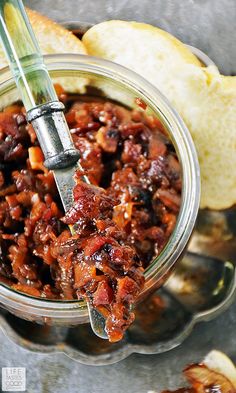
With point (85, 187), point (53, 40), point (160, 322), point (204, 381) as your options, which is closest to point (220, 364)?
point (204, 381)

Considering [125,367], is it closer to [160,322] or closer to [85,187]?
[160,322]

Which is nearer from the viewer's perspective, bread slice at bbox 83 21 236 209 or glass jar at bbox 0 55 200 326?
glass jar at bbox 0 55 200 326

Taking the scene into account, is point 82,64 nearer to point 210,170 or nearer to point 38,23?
point 38,23

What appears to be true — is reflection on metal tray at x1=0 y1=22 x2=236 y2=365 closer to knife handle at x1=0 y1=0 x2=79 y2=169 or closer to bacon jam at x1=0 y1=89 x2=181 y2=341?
bacon jam at x1=0 y1=89 x2=181 y2=341

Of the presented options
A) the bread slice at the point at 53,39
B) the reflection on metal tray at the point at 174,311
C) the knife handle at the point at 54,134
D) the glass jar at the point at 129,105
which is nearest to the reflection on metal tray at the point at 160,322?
the reflection on metal tray at the point at 174,311

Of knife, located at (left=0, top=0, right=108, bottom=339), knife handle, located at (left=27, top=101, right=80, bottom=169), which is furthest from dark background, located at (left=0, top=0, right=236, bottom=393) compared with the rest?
knife handle, located at (left=27, top=101, right=80, bottom=169)

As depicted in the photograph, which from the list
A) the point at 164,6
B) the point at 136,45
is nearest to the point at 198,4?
the point at 164,6
